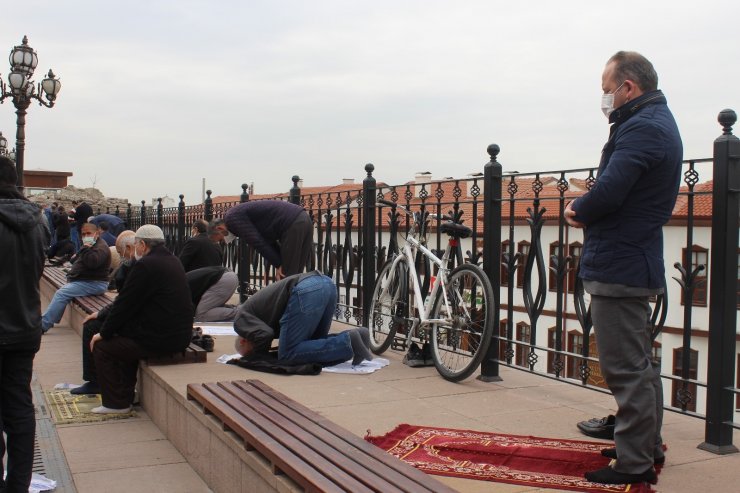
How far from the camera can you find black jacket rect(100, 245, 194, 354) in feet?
20.2

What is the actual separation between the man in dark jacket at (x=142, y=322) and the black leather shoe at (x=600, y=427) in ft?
11.2

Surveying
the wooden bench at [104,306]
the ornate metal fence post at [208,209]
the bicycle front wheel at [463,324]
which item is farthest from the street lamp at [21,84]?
the bicycle front wheel at [463,324]

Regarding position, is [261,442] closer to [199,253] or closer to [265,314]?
[265,314]

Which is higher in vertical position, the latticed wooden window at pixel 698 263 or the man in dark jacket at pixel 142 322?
the latticed wooden window at pixel 698 263

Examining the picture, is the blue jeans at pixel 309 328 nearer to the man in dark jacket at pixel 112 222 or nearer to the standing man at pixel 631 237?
the standing man at pixel 631 237

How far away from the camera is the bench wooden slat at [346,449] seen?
3.15 meters

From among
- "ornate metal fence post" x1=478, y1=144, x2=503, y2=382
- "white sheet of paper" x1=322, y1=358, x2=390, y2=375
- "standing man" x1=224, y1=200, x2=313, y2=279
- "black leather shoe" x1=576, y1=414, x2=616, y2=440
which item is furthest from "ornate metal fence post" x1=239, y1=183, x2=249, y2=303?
"black leather shoe" x1=576, y1=414, x2=616, y2=440

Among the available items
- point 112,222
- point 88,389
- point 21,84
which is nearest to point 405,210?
point 88,389

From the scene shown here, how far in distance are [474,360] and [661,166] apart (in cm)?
243

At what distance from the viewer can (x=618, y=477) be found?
344 centimetres

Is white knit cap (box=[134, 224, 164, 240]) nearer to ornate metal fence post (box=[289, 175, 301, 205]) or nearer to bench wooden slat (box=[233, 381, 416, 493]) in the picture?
bench wooden slat (box=[233, 381, 416, 493])

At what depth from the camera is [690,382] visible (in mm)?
4211

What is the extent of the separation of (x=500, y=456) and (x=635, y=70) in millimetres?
1955

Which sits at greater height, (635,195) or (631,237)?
(635,195)
